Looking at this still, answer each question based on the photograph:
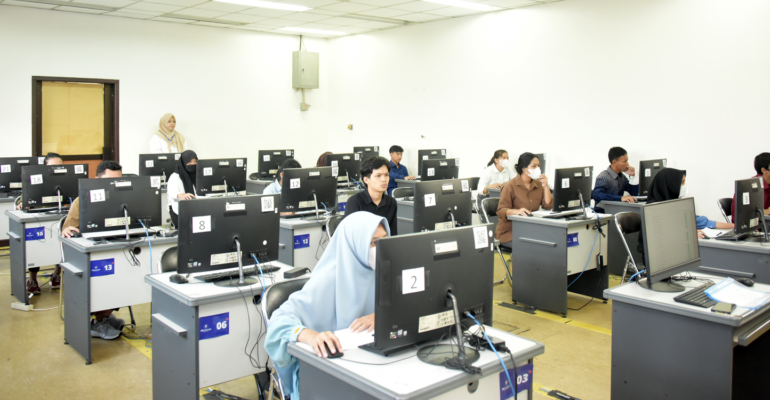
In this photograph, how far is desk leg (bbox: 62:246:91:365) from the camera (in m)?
3.53

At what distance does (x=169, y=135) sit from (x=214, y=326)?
678 cm

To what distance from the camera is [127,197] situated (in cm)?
366

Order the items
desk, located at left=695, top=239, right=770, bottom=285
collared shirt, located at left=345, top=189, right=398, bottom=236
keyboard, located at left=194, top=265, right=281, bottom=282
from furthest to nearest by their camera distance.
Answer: collared shirt, located at left=345, top=189, right=398, bottom=236
desk, located at left=695, top=239, right=770, bottom=285
keyboard, located at left=194, top=265, right=281, bottom=282

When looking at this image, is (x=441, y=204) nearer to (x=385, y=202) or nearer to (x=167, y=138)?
(x=385, y=202)

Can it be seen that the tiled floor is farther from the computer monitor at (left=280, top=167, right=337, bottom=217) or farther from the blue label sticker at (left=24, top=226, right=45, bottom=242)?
the computer monitor at (left=280, top=167, right=337, bottom=217)

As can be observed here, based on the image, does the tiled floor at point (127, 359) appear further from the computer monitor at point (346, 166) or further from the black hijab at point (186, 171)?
the computer monitor at point (346, 166)

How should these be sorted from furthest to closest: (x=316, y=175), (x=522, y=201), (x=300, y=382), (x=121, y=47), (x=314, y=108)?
(x=314, y=108)
(x=121, y=47)
(x=522, y=201)
(x=316, y=175)
(x=300, y=382)

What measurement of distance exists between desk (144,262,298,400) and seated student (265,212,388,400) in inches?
26.6

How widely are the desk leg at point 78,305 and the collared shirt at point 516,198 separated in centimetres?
329

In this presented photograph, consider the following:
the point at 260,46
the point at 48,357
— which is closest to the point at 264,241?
the point at 48,357

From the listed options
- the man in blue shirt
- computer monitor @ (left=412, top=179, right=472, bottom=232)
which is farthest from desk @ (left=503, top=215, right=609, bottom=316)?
the man in blue shirt

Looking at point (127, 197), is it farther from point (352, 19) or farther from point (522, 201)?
point (352, 19)

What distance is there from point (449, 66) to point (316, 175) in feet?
15.1

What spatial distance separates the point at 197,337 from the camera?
8.27ft
